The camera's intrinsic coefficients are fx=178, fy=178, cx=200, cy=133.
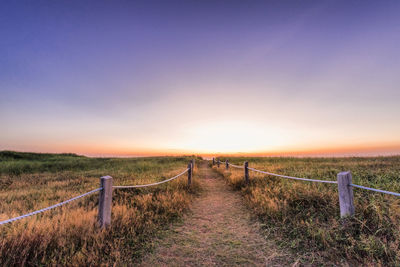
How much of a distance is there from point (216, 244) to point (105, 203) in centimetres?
256

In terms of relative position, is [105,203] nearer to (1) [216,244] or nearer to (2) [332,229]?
(1) [216,244]

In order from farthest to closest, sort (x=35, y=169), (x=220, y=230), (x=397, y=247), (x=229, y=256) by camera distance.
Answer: (x=35, y=169)
(x=220, y=230)
(x=229, y=256)
(x=397, y=247)

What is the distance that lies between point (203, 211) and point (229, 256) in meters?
2.81

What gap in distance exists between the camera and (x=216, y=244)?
12.8 ft

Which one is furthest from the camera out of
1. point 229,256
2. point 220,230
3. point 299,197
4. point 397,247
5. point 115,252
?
point 299,197

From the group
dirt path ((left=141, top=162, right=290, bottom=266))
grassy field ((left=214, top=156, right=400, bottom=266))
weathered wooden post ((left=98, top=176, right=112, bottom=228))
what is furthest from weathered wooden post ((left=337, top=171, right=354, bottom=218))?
weathered wooden post ((left=98, top=176, right=112, bottom=228))

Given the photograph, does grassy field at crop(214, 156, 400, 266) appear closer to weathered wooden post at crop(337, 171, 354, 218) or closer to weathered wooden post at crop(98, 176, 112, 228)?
weathered wooden post at crop(337, 171, 354, 218)

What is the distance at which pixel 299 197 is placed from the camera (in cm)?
530

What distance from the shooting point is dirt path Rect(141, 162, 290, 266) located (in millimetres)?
3273

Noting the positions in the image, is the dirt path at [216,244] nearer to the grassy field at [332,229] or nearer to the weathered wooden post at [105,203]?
the grassy field at [332,229]

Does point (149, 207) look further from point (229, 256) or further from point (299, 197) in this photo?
point (299, 197)

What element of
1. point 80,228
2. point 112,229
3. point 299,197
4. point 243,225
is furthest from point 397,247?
point 80,228

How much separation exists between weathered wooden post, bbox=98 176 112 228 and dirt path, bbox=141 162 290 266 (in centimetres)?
123

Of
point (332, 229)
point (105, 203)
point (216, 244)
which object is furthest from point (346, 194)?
point (105, 203)
